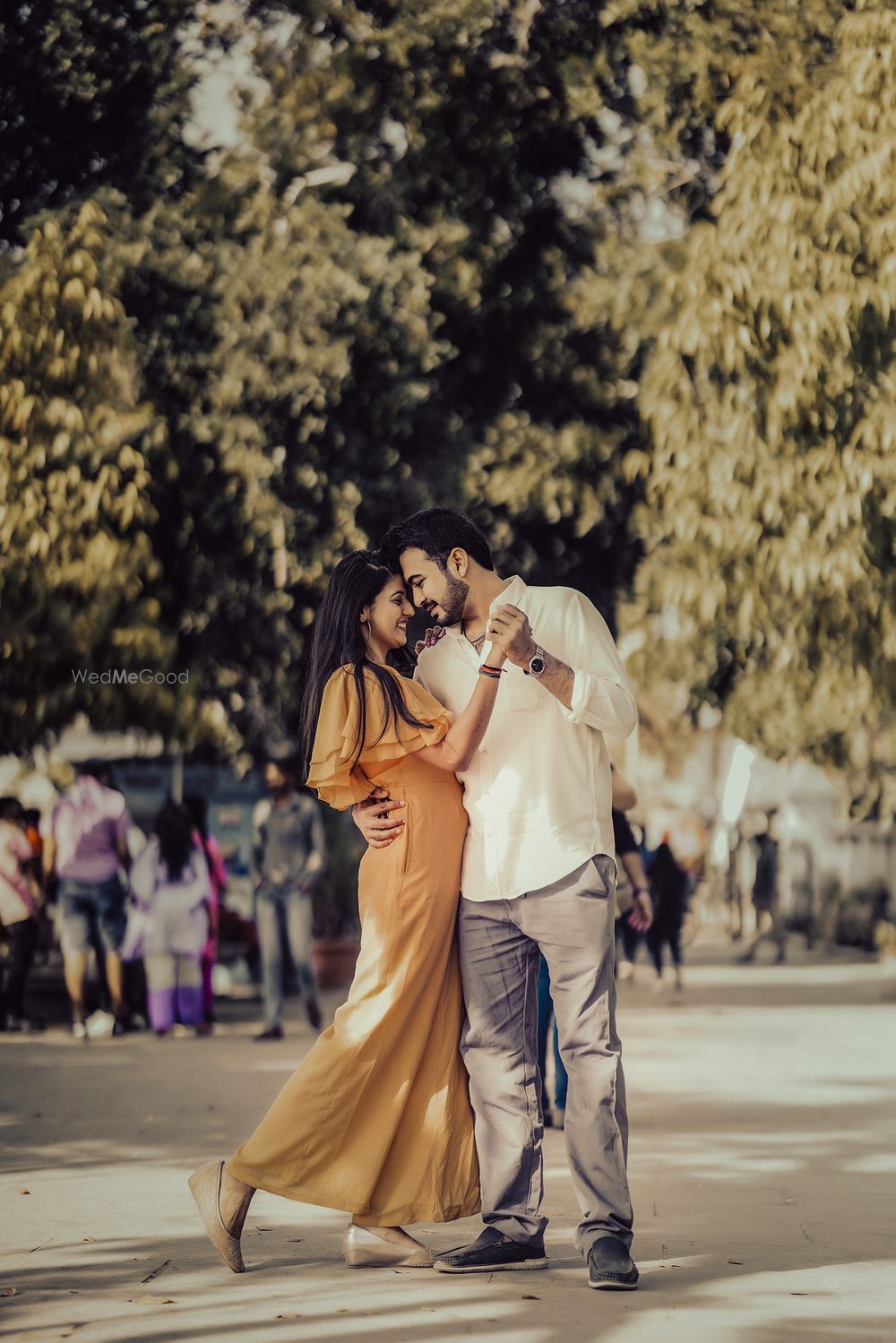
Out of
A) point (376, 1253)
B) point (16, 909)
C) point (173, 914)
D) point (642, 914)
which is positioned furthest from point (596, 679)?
point (16, 909)

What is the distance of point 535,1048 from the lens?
5625 millimetres

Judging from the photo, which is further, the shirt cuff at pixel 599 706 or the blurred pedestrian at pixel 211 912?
the blurred pedestrian at pixel 211 912

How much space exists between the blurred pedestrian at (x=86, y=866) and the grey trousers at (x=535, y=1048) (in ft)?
28.1

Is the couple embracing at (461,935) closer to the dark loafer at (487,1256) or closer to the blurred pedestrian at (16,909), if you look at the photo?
the dark loafer at (487,1256)

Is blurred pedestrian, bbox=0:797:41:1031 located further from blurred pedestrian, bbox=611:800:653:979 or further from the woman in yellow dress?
the woman in yellow dress

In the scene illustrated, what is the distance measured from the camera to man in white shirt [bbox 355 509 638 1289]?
5340mm

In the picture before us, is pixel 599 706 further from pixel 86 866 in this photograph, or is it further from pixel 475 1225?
pixel 86 866

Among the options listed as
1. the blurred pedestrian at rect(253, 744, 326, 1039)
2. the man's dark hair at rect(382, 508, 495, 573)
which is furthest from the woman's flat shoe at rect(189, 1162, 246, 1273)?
the blurred pedestrian at rect(253, 744, 326, 1039)

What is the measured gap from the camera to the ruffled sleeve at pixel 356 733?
18.1 ft

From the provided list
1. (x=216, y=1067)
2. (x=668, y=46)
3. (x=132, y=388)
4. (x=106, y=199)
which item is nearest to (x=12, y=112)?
(x=106, y=199)

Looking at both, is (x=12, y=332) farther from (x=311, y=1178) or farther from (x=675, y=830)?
(x=675, y=830)

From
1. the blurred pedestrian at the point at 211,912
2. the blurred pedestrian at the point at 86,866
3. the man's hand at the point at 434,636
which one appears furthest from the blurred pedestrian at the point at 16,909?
the man's hand at the point at 434,636

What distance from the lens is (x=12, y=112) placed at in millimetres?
16953

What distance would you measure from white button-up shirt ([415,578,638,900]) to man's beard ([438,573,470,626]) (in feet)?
0.39
